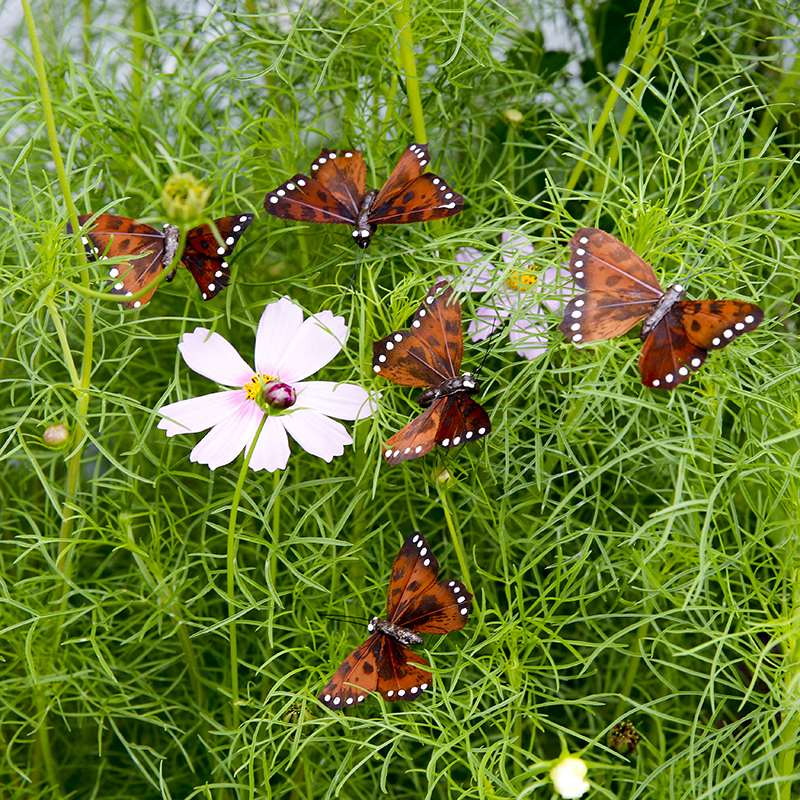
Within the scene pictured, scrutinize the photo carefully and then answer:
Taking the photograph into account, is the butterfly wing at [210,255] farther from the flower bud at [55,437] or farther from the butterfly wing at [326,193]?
the flower bud at [55,437]

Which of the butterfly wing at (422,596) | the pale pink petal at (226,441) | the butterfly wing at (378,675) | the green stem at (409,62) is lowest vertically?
the butterfly wing at (378,675)

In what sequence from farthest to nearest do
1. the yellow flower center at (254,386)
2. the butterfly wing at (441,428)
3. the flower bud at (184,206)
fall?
the yellow flower center at (254,386)
the butterfly wing at (441,428)
the flower bud at (184,206)

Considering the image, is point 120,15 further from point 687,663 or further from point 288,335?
point 687,663

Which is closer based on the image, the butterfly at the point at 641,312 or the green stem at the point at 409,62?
the butterfly at the point at 641,312

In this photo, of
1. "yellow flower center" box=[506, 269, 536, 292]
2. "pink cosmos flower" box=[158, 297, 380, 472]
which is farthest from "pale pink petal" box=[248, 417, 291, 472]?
"yellow flower center" box=[506, 269, 536, 292]

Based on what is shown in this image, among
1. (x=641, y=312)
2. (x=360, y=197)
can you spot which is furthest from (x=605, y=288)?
(x=360, y=197)

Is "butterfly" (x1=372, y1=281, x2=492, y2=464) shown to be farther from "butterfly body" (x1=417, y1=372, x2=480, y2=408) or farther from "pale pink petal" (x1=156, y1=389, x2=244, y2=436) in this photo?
"pale pink petal" (x1=156, y1=389, x2=244, y2=436)

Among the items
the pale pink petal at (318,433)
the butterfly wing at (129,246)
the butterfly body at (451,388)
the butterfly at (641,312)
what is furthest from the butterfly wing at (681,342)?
the butterfly wing at (129,246)
